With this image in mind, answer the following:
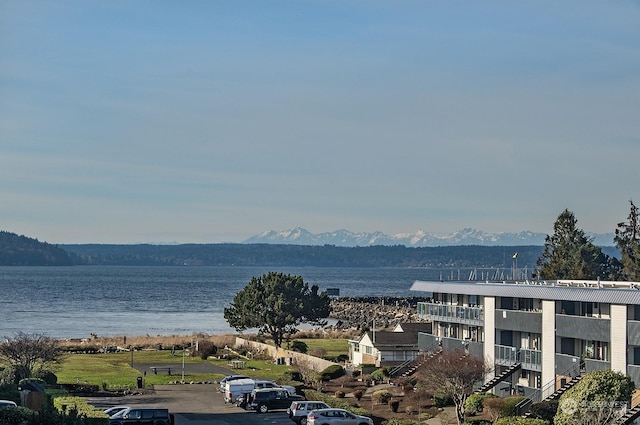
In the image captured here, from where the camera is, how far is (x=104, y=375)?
8000cm

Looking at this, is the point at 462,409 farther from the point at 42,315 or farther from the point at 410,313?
the point at 42,315

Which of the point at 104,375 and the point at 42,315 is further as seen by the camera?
the point at 42,315

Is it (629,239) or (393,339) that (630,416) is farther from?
(629,239)

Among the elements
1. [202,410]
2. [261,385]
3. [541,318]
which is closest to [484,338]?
[541,318]

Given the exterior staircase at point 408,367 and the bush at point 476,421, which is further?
the exterior staircase at point 408,367

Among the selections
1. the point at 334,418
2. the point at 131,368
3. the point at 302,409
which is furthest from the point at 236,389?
the point at 131,368

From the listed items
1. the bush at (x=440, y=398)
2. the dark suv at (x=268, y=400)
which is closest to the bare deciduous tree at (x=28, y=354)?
the dark suv at (x=268, y=400)

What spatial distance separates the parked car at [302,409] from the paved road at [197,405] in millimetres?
540

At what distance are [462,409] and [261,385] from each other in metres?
14.8

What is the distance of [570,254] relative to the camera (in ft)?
436

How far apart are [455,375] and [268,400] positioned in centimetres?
1171

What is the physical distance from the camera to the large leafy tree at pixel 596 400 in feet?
154

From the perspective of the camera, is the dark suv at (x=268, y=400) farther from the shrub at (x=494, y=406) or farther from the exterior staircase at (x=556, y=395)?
the exterior staircase at (x=556, y=395)

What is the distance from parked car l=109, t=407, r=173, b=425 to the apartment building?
21.7 metres
